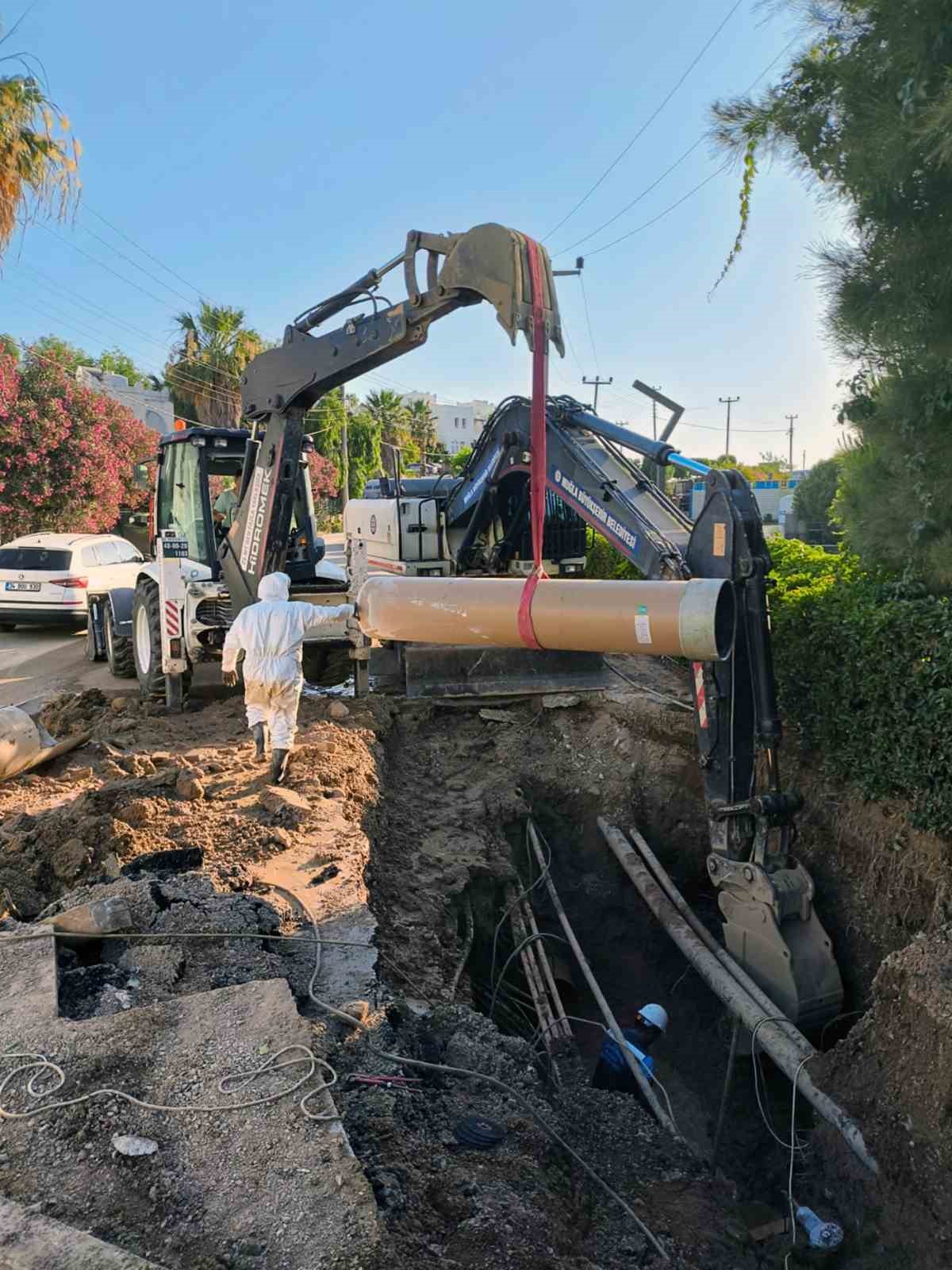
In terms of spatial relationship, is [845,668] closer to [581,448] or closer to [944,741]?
[944,741]

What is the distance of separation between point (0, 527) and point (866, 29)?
2260 cm

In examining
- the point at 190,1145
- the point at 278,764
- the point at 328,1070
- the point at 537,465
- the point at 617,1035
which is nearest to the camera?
the point at 190,1145

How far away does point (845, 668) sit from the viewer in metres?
6.07

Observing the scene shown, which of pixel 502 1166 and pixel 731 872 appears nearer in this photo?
pixel 502 1166

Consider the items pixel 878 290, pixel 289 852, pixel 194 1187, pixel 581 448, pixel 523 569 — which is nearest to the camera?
pixel 194 1187

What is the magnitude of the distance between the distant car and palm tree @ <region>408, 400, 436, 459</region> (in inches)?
1887

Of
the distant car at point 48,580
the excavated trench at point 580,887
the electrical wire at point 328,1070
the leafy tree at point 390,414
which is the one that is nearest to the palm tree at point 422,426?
the leafy tree at point 390,414

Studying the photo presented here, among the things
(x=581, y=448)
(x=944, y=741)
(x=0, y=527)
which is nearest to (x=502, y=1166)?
(x=944, y=741)

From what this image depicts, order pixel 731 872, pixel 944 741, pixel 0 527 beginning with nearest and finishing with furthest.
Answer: pixel 944 741
pixel 731 872
pixel 0 527

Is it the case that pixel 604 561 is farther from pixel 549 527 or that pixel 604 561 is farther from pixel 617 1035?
pixel 617 1035

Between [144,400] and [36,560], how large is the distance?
1051 inches

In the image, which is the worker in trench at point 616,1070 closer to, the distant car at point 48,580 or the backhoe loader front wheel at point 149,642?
the backhoe loader front wheel at point 149,642

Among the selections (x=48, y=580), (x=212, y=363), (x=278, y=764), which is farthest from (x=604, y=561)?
(x=212, y=363)

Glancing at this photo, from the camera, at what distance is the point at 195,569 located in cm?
987
